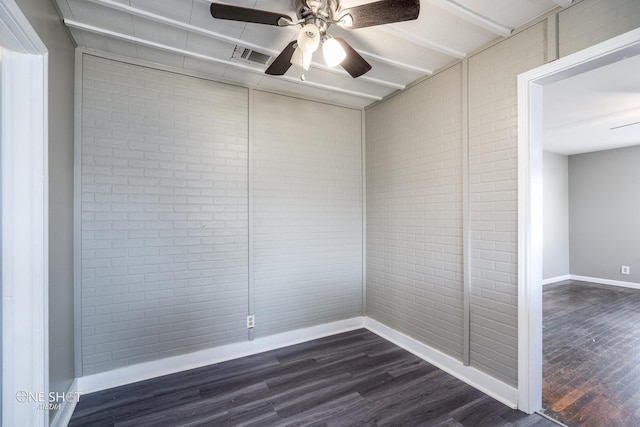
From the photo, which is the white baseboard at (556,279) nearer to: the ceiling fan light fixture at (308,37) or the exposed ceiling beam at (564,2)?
the exposed ceiling beam at (564,2)

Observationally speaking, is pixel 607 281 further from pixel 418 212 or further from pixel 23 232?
pixel 23 232

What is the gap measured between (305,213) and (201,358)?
1.81m

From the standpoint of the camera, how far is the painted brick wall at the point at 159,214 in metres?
2.42

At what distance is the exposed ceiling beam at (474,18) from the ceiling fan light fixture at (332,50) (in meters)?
0.71

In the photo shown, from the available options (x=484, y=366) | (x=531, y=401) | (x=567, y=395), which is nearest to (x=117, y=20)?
(x=484, y=366)

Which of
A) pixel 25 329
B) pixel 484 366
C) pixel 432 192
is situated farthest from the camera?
pixel 432 192

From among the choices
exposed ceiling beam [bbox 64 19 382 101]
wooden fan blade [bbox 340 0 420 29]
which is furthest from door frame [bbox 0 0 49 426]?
wooden fan blade [bbox 340 0 420 29]

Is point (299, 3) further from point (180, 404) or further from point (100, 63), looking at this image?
point (180, 404)

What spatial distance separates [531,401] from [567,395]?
49 centimetres

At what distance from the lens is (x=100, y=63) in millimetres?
2432

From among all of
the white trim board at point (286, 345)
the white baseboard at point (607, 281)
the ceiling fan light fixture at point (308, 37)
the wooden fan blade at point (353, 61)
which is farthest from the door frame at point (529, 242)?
the white baseboard at point (607, 281)

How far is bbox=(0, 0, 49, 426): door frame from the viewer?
1.45 meters

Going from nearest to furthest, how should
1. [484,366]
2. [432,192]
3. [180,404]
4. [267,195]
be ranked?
[180,404] → [484,366] → [432,192] → [267,195]

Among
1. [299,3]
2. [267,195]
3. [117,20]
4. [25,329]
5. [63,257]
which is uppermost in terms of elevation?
[117,20]
